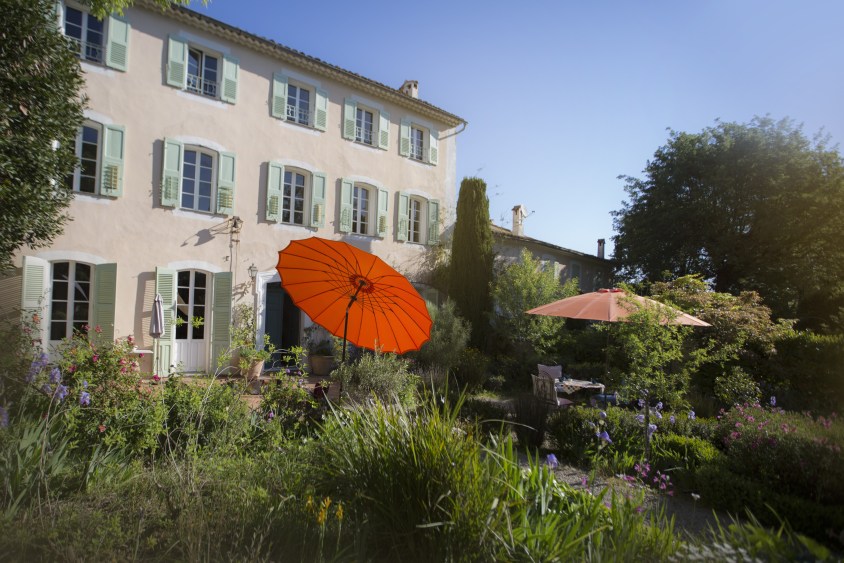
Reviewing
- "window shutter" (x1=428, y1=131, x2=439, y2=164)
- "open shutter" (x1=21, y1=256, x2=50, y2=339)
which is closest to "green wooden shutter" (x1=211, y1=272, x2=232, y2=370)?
"open shutter" (x1=21, y1=256, x2=50, y2=339)

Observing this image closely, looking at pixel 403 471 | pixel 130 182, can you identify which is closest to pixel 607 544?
pixel 403 471

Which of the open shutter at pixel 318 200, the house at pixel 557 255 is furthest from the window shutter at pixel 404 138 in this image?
the house at pixel 557 255

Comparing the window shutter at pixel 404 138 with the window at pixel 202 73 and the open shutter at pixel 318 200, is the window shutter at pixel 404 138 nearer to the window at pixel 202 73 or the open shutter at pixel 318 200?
the open shutter at pixel 318 200

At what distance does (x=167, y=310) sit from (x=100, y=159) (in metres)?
3.32

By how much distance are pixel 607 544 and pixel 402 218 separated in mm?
12724

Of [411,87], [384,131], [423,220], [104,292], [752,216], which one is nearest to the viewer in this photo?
[104,292]

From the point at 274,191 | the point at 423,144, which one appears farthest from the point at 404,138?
the point at 274,191

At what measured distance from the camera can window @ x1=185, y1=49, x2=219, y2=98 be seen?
1152 centimetres

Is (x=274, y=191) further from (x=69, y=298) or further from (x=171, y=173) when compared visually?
(x=69, y=298)

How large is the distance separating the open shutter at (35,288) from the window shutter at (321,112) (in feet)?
23.0

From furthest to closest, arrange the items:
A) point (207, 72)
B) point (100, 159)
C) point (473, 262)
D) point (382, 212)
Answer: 1. point (473, 262)
2. point (382, 212)
3. point (207, 72)
4. point (100, 159)

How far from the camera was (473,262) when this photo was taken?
48.6 ft

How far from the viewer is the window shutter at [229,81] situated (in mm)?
11742

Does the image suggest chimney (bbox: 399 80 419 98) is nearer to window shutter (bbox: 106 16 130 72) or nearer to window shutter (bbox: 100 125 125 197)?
window shutter (bbox: 106 16 130 72)
